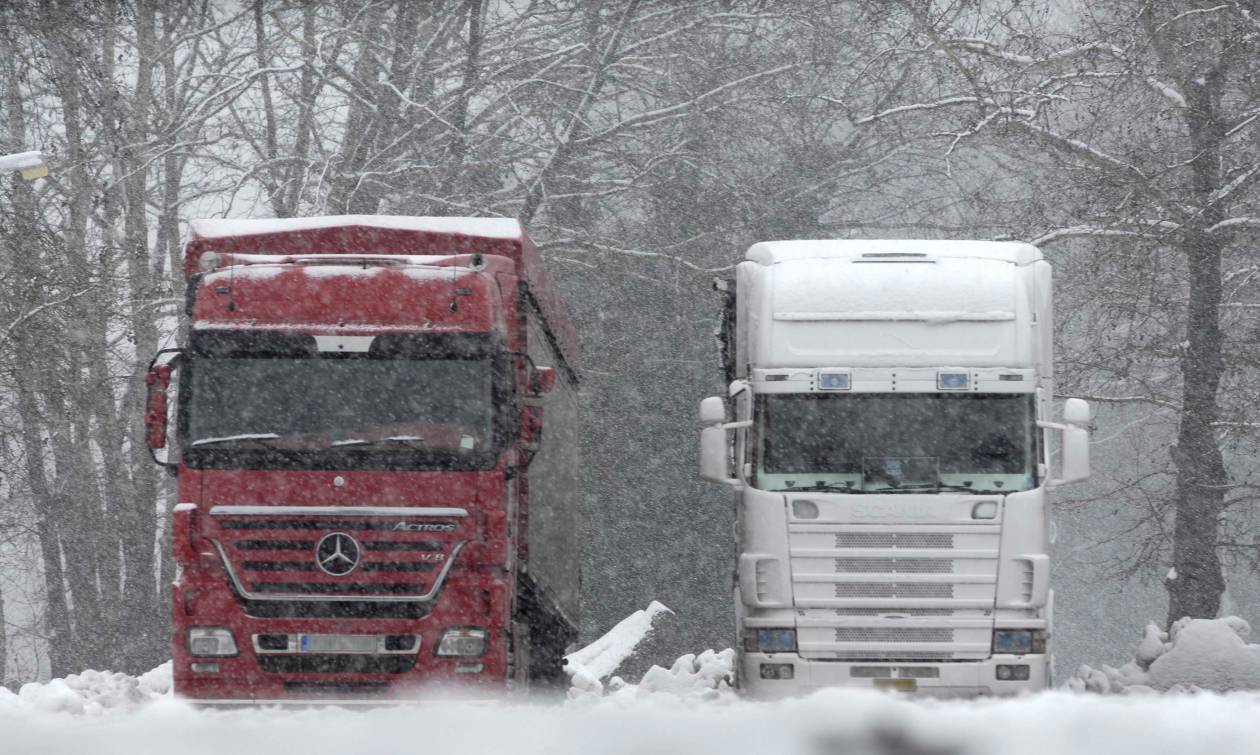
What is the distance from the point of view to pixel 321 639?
10.4m

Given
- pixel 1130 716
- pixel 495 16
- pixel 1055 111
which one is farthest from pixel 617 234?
pixel 1130 716

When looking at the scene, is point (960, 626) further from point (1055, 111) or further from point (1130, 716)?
point (1055, 111)

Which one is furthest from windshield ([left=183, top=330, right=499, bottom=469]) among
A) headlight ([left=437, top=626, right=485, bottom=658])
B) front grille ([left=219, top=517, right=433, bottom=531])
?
headlight ([left=437, top=626, right=485, bottom=658])

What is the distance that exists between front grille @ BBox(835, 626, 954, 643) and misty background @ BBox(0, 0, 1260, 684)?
9.34 metres

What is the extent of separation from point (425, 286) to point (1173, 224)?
1220 cm

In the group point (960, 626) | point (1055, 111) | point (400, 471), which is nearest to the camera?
point (400, 471)

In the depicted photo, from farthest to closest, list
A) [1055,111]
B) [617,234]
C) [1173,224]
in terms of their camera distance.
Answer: [617,234], [1055,111], [1173,224]

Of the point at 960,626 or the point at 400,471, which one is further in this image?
the point at 960,626

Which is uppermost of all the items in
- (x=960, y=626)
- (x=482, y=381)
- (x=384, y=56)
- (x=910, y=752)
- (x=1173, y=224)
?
(x=384, y=56)

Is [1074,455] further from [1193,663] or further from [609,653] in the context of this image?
[609,653]

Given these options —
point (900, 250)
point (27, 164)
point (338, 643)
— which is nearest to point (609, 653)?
point (27, 164)

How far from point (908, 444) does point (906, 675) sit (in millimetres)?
1650

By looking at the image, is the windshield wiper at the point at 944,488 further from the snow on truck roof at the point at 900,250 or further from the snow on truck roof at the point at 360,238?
the snow on truck roof at the point at 360,238

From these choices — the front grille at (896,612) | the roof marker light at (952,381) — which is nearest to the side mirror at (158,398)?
the front grille at (896,612)
